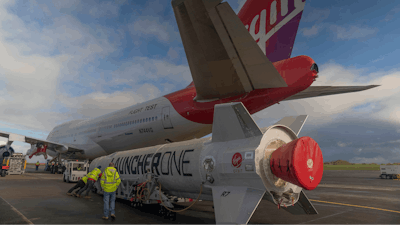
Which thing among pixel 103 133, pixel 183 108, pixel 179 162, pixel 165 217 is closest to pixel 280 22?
pixel 183 108

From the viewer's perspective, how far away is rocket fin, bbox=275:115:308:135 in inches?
269

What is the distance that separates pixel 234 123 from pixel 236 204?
1.91 metres

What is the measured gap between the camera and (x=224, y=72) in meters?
7.66

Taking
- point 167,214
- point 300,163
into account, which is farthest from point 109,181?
point 300,163

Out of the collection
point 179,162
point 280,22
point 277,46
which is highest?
point 280,22

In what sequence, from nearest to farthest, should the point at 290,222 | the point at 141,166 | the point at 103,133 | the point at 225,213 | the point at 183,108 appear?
1. the point at 225,213
2. the point at 290,222
3. the point at 141,166
4. the point at 183,108
5. the point at 103,133

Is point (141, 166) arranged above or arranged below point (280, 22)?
below

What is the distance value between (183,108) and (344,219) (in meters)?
8.88

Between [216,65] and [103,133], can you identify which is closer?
[216,65]

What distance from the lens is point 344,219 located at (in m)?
7.36

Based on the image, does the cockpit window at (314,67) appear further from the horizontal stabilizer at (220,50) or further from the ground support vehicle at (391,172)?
the ground support vehicle at (391,172)

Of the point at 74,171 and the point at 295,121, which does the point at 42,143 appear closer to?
the point at 74,171

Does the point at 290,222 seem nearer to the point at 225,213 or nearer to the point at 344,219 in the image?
the point at 344,219

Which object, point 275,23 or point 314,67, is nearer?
point 314,67
